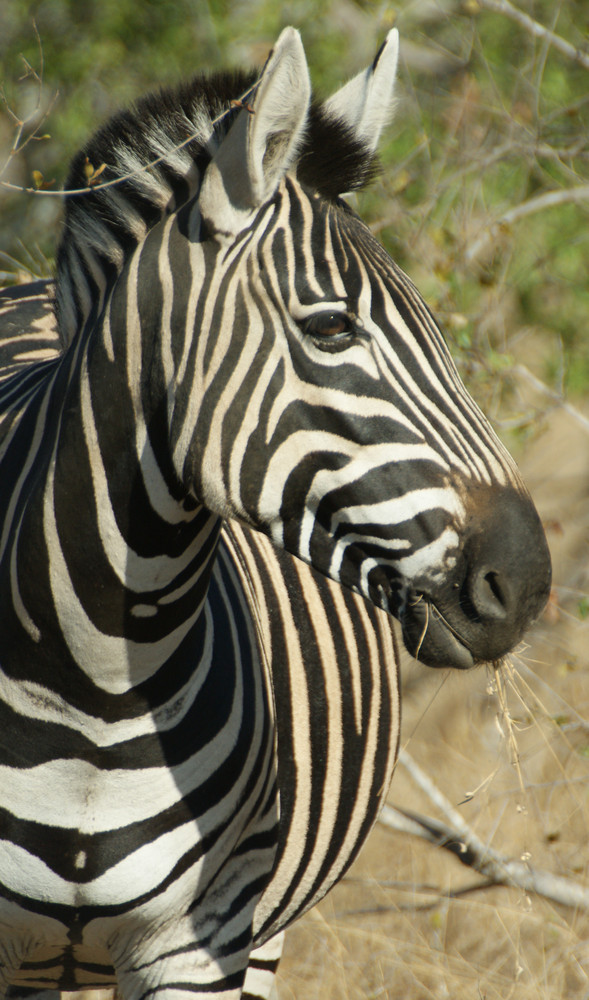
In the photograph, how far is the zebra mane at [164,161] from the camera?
229 cm

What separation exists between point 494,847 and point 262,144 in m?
4.88

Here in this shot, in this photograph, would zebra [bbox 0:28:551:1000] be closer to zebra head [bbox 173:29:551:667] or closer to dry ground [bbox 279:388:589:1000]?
zebra head [bbox 173:29:551:667]

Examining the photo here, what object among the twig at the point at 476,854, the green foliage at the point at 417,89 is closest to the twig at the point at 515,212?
the green foliage at the point at 417,89

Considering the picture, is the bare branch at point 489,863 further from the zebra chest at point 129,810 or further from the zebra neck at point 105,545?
the zebra neck at point 105,545

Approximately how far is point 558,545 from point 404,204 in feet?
9.39

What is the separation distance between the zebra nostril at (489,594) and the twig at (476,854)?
9.03 ft

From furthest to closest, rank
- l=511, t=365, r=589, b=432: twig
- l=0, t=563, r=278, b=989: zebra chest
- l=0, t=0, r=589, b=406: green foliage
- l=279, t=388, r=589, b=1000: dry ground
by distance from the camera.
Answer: l=0, t=0, r=589, b=406: green foliage
l=511, t=365, r=589, b=432: twig
l=279, t=388, r=589, b=1000: dry ground
l=0, t=563, r=278, b=989: zebra chest

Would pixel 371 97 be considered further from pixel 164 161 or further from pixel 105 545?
pixel 105 545

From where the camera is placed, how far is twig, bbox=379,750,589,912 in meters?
4.87

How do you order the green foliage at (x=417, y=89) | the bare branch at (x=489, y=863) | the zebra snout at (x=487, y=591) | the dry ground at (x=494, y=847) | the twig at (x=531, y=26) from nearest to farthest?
the zebra snout at (x=487, y=591)
the dry ground at (x=494, y=847)
the bare branch at (x=489, y=863)
the twig at (x=531, y=26)
the green foliage at (x=417, y=89)

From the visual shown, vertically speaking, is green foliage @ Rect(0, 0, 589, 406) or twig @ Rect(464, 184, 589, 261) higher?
green foliage @ Rect(0, 0, 589, 406)

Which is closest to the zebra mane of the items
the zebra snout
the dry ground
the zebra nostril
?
the zebra snout

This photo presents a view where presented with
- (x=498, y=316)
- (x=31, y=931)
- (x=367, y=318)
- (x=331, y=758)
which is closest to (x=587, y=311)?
(x=498, y=316)

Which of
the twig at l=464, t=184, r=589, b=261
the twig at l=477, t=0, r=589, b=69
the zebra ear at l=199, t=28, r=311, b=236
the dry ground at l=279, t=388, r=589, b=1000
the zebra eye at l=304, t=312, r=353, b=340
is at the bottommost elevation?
the dry ground at l=279, t=388, r=589, b=1000
